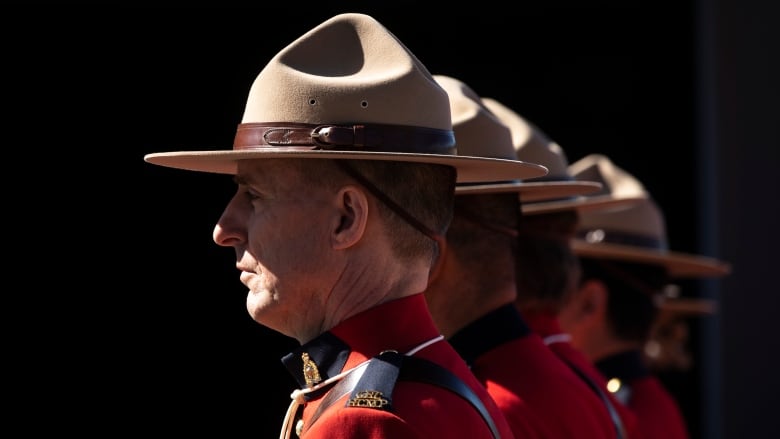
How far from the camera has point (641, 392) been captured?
18.4ft

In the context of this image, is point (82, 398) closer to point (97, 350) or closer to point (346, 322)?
point (97, 350)

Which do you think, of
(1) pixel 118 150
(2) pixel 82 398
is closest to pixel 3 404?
(2) pixel 82 398

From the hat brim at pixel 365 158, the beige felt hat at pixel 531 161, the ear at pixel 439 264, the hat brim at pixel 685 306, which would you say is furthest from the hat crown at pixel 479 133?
the hat brim at pixel 685 306

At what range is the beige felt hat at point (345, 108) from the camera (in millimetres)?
2533

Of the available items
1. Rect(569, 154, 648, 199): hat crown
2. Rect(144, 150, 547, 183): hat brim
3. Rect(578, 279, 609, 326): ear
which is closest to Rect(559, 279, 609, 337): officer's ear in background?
Rect(578, 279, 609, 326): ear

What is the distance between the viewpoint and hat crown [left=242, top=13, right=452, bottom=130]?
8.42 ft

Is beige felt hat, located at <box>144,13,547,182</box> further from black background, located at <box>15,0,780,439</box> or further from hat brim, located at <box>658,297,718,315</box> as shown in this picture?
hat brim, located at <box>658,297,718,315</box>

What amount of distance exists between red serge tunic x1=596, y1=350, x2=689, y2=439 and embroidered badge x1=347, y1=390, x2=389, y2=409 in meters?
3.32

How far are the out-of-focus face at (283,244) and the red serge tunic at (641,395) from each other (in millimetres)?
3149

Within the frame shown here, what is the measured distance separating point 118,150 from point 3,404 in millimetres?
1237

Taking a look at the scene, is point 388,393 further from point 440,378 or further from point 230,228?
point 230,228

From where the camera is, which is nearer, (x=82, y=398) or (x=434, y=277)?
(x=434, y=277)

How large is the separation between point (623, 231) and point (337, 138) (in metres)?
Answer: 3.36

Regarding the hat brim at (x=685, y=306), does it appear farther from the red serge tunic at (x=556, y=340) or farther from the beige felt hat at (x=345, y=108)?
the beige felt hat at (x=345, y=108)
